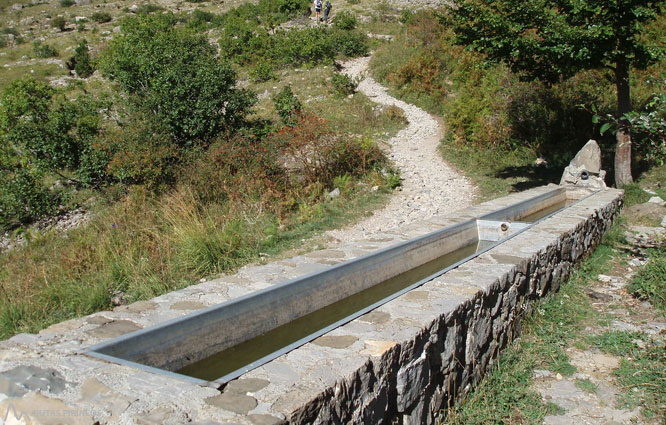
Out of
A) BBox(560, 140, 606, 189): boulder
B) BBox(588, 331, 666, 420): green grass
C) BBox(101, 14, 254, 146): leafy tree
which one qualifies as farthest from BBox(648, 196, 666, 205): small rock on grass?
BBox(101, 14, 254, 146): leafy tree

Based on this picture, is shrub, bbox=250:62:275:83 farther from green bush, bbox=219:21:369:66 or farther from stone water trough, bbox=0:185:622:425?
stone water trough, bbox=0:185:622:425

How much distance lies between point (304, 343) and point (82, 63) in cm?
2501

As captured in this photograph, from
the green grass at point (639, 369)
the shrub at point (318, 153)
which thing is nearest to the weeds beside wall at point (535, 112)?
the shrub at point (318, 153)

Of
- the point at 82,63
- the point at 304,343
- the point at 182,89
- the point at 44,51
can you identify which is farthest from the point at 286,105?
the point at 44,51

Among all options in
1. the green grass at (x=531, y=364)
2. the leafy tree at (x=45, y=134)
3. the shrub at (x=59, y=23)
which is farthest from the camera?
the shrub at (x=59, y=23)

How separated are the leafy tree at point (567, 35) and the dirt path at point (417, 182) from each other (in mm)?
2544

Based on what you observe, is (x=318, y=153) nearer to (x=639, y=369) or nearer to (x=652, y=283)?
(x=652, y=283)

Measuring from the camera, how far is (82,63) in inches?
915

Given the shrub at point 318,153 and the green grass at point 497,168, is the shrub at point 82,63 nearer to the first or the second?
the shrub at point 318,153

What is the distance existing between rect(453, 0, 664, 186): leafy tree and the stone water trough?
403cm

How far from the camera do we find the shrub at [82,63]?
23094 mm

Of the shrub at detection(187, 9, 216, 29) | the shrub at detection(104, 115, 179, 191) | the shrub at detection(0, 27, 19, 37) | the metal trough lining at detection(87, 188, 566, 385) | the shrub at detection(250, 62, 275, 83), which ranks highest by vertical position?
the shrub at detection(0, 27, 19, 37)

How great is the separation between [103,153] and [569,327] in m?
9.35

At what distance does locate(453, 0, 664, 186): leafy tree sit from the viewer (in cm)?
748
